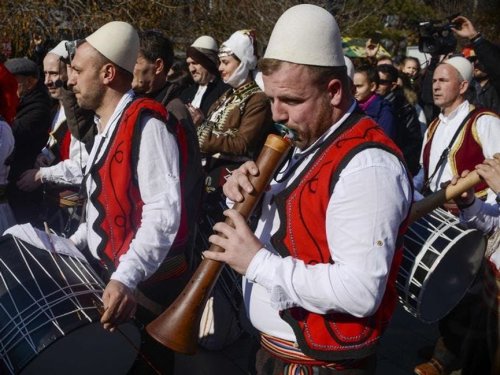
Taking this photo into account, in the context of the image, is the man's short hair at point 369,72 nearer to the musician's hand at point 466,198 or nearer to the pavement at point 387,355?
the pavement at point 387,355

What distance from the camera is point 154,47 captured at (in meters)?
3.74

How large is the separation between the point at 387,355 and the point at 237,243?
280 centimetres

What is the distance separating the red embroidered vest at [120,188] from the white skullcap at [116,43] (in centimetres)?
25

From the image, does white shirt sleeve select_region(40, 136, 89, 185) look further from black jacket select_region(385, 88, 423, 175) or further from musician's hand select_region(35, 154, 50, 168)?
black jacket select_region(385, 88, 423, 175)

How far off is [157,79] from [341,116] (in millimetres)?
2071

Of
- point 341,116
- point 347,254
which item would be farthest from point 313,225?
point 341,116

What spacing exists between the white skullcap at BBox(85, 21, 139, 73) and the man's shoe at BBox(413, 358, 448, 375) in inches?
98.9

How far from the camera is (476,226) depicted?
2.87 meters

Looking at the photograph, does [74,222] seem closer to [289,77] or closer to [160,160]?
[160,160]

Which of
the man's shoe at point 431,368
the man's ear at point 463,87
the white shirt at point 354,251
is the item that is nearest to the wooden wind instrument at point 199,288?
the white shirt at point 354,251

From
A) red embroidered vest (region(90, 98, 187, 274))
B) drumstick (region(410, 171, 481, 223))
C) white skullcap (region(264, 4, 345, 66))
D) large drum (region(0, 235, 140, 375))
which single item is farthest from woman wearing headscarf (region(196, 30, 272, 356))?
white skullcap (region(264, 4, 345, 66))

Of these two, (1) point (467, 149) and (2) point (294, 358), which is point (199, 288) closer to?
(2) point (294, 358)

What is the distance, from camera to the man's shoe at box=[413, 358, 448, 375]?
3.99 metres

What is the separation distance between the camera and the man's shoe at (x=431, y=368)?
3986 millimetres
